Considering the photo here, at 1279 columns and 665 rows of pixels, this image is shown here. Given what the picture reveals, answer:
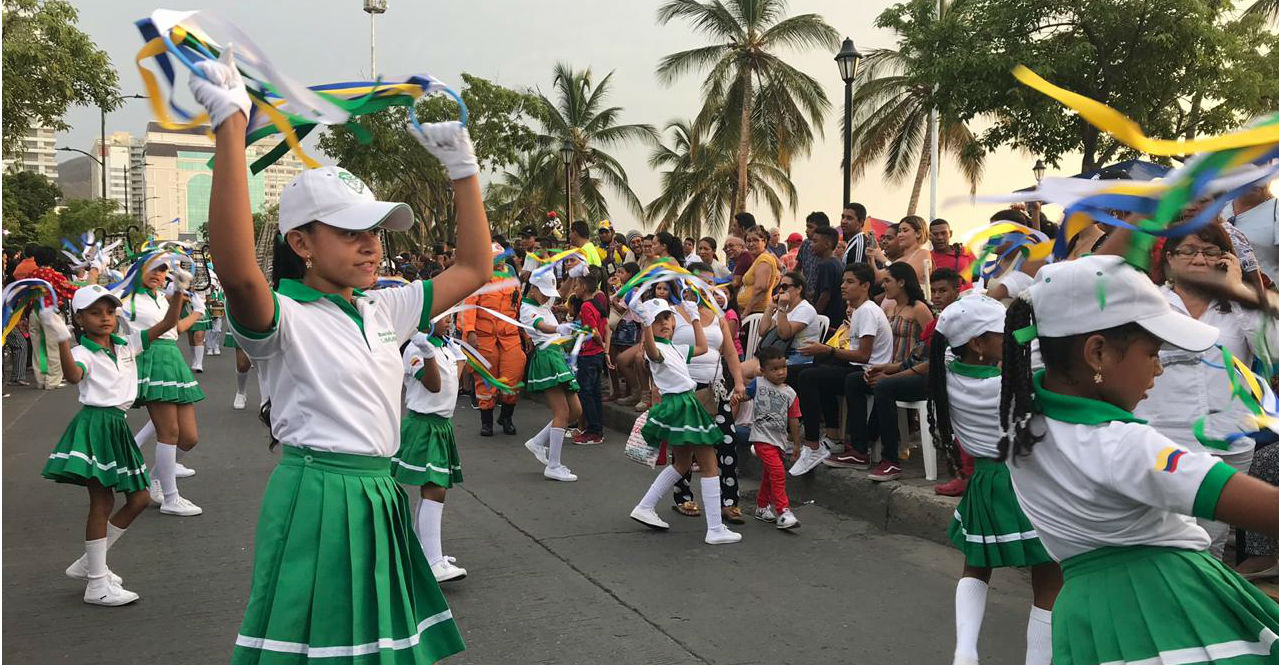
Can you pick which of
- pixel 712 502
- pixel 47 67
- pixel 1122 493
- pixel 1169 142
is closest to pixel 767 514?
pixel 712 502

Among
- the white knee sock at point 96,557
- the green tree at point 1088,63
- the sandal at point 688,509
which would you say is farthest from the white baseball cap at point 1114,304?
the green tree at point 1088,63

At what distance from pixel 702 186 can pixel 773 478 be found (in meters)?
32.2

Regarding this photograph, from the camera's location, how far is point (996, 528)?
13.2 feet

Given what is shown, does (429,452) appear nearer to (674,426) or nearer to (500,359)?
(674,426)

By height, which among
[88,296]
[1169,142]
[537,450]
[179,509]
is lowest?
[179,509]

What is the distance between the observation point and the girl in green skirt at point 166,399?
7.13 m

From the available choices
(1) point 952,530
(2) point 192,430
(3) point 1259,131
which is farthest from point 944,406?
(2) point 192,430

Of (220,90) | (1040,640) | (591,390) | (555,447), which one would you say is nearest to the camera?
(220,90)

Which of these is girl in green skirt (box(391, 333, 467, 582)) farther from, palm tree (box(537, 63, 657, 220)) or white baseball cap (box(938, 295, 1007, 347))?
palm tree (box(537, 63, 657, 220))

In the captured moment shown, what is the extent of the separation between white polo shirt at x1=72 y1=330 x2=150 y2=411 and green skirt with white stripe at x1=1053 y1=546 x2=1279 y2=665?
17.8 ft

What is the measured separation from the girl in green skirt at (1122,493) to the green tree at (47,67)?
57.3 ft

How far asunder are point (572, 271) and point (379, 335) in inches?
295

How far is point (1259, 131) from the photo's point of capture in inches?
80.8

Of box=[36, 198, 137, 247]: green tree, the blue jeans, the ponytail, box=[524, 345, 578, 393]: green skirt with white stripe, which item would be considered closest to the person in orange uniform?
the blue jeans
